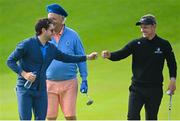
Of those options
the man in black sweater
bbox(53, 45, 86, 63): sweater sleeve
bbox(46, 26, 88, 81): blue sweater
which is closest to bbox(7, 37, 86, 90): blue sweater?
bbox(53, 45, 86, 63): sweater sleeve

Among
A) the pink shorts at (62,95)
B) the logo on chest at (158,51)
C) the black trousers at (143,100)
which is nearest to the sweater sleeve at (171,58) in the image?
the logo on chest at (158,51)

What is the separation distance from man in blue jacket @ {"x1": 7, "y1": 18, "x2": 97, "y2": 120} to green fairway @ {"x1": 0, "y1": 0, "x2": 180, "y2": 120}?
486 cm

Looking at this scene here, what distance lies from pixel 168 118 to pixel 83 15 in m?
14.0

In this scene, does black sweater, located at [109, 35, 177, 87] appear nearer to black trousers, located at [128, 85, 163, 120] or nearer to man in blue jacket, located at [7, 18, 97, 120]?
black trousers, located at [128, 85, 163, 120]

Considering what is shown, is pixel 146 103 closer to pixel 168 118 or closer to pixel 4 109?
pixel 168 118

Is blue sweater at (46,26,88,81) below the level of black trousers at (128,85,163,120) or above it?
above

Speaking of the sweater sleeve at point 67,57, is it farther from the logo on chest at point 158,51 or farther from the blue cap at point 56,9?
the logo on chest at point 158,51

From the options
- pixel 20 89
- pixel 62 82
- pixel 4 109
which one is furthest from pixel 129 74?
pixel 20 89

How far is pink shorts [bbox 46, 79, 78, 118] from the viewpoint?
10758mm

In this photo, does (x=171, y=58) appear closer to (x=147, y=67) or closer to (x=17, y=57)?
(x=147, y=67)

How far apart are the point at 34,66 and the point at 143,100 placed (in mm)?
1777

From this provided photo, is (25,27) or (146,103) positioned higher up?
(25,27)

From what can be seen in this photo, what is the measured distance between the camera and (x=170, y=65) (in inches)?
413

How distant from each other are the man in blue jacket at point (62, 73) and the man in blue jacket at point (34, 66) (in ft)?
3.23
